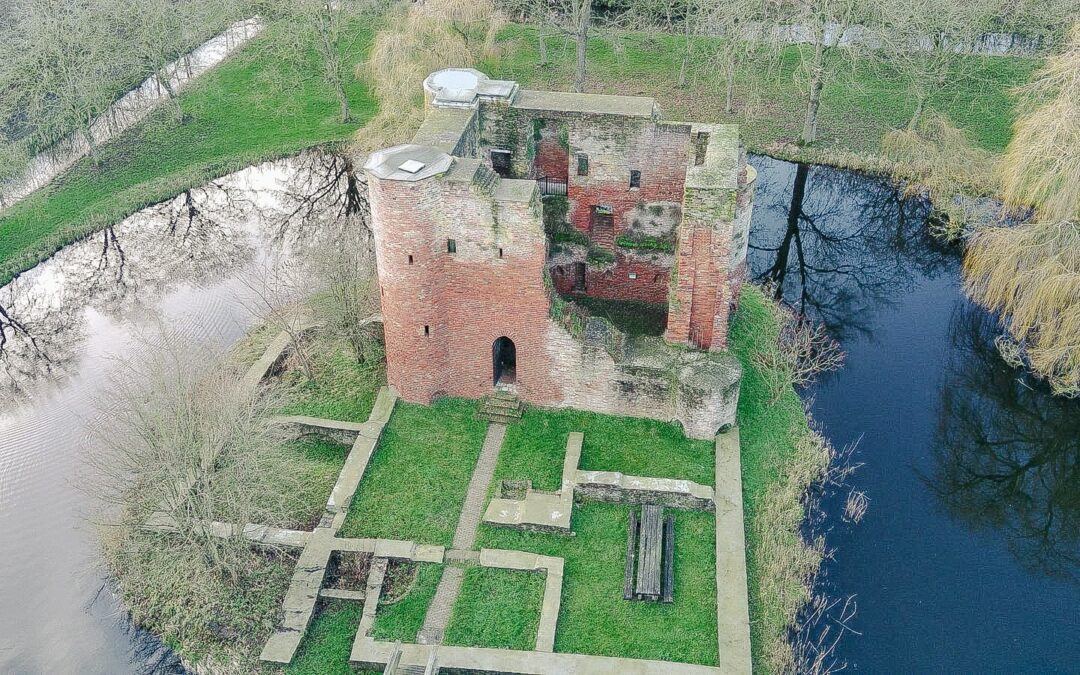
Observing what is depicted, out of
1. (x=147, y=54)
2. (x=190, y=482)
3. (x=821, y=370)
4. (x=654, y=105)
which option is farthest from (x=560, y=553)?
(x=147, y=54)

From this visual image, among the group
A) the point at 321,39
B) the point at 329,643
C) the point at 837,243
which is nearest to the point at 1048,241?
the point at 837,243

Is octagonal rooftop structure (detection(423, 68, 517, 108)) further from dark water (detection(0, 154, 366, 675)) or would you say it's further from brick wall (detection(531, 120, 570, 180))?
dark water (detection(0, 154, 366, 675))

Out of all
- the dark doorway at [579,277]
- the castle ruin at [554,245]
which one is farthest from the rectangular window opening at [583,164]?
the dark doorway at [579,277]

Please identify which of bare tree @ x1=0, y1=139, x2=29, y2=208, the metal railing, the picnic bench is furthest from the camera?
bare tree @ x1=0, y1=139, x2=29, y2=208

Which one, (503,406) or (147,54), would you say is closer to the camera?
(503,406)

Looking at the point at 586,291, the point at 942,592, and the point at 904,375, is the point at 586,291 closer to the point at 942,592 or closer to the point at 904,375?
the point at 904,375

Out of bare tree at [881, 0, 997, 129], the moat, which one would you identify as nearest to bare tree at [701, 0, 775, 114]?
bare tree at [881, 0, 997, 129]

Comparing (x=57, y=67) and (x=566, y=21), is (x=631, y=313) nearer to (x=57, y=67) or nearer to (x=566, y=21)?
(x=57, y=67)
